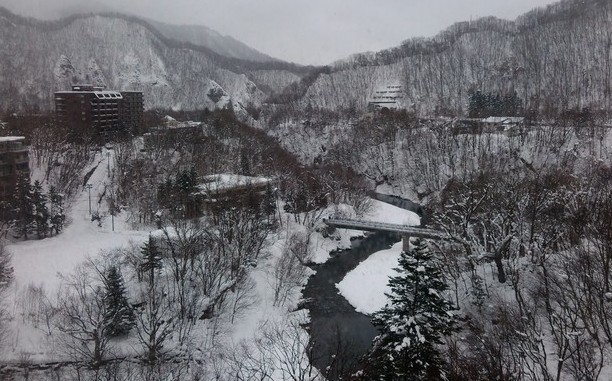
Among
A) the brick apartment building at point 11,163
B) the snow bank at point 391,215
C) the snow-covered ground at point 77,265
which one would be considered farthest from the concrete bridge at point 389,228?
the brick apartment building at point 11,163

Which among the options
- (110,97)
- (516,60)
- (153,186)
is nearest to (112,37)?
(110,97)

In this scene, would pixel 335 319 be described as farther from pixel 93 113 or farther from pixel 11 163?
pixel 93 113

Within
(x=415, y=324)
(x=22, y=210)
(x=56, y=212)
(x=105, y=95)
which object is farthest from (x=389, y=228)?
(x=105, y=95)

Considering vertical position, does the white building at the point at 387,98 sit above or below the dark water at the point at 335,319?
above

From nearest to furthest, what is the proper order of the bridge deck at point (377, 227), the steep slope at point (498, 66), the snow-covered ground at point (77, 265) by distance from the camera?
the snow-covered ground at point (77, 265), the bridge deck at point (377, 227), the steep slope at point (498, 66)

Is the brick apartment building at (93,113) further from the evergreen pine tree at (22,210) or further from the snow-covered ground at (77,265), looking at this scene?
the evergreen pine tree at (22,210)

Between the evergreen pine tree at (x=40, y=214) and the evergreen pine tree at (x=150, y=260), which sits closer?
the evergreen pine tree at (x=150, y=260)

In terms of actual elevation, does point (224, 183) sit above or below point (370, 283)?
above
